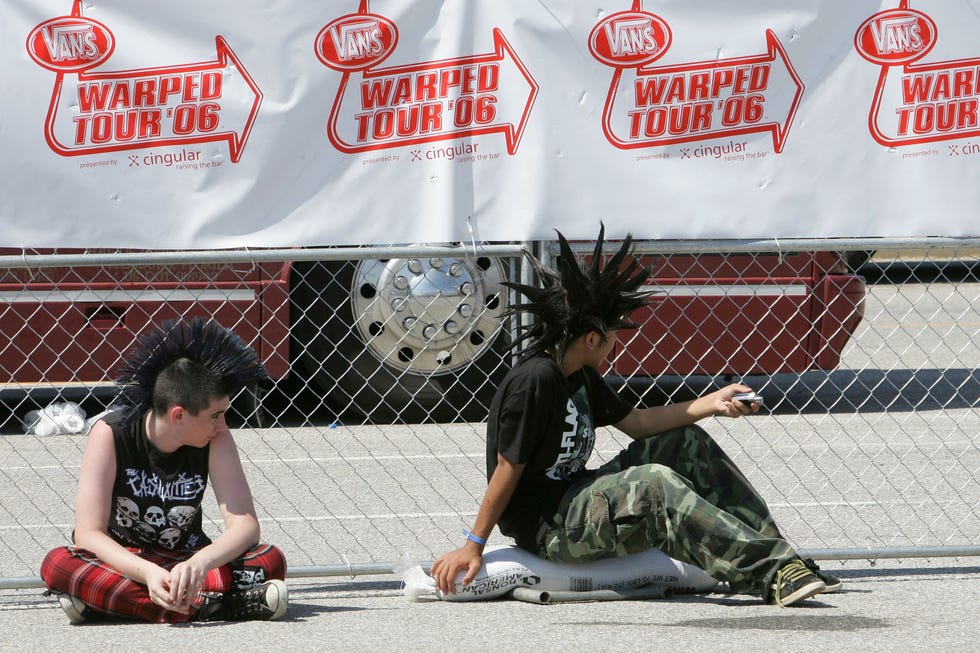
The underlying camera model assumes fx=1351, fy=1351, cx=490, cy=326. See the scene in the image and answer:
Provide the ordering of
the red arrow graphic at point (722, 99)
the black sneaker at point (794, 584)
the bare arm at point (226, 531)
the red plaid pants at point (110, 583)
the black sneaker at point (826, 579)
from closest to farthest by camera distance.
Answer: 1. the bare arm at point (226, 531)
2. the red plaid pants at point (110, 583)
3. the black sneaker at point (794, 584)
4. the black sneaker at point (826, 579)
5. the red arrow graphic at point (722, 99)

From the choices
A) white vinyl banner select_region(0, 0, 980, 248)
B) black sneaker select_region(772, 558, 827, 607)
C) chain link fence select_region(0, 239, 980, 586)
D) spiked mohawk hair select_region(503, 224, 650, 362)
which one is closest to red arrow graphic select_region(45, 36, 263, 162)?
white vinyl banner select_region(0, 0, 980, 248)

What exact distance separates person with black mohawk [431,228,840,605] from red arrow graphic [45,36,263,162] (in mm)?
1133

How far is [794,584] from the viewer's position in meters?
4.09

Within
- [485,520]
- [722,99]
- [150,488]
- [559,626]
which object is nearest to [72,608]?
[150,488]

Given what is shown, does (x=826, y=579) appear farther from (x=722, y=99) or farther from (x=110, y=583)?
(x=110, y=583)

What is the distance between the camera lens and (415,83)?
458 centimetres

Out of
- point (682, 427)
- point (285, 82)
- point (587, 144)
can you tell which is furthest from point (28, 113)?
point (682, 427)

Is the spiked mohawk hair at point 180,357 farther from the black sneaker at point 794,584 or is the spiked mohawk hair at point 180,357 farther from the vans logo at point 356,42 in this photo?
the black sneaker at point 794,584

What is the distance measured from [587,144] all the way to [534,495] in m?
1.21

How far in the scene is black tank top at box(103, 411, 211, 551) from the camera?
4.04 m

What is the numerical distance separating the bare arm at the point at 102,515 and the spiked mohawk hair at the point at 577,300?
1.33 m

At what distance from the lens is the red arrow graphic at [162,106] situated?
4.47 metres

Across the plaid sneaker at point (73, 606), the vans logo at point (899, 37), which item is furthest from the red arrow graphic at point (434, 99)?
the plaid sneaker at point (73, 606)

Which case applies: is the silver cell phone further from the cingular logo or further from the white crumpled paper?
the white crumpled paper
